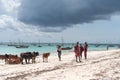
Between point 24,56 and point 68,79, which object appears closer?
point 68,79

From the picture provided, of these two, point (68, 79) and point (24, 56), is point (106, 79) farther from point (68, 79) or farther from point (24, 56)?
point (24, 56)

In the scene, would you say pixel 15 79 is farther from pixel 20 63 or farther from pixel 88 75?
pixel 20 63

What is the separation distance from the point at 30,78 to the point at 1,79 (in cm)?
181

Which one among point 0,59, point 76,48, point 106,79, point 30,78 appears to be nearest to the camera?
point 106,79

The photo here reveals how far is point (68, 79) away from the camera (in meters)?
14.2

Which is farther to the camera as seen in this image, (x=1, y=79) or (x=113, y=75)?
(x=1, y=79)

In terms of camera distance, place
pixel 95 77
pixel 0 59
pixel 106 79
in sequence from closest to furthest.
→ pixel 106 79, pixel 95 77, pixel 0 59

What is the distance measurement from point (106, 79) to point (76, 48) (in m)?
13.9

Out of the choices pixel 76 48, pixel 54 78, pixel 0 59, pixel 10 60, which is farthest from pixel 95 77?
pixel 0 59

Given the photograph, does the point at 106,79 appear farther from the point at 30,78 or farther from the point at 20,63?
the point at 20,63

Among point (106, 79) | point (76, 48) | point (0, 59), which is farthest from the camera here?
point (0, 59)

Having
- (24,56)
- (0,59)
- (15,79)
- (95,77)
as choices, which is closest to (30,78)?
(15,79)

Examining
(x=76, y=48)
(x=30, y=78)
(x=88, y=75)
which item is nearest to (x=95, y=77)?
(x=88, y=75)

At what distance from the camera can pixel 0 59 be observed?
33.2m
